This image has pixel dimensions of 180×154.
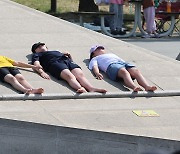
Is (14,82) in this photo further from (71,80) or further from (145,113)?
(145,113)

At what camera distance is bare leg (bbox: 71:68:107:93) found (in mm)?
8289

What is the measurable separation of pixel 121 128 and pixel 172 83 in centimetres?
250

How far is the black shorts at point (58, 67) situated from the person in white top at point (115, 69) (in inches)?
17.0

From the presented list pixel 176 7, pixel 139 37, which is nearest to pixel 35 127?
pixel 139 37

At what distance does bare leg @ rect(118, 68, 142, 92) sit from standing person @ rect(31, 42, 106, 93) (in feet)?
1.50

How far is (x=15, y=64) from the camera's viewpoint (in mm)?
8875

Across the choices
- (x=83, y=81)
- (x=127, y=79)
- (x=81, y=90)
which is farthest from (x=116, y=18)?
(x=81, y=90)

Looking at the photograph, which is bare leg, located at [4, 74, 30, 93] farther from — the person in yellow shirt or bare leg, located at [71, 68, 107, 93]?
bare leg, located at [71, 68, 107, 93]

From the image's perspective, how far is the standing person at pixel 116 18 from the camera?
649 inches

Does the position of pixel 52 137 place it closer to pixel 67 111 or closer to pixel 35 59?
pixel 67 111

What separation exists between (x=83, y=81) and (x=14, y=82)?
1.00 metres

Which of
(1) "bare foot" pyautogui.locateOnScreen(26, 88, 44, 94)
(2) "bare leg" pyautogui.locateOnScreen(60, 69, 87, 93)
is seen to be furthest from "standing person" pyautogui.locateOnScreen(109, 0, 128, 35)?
(1) "bare foot" pyautogui.locateOnScreen(26, 88, 44, 94)

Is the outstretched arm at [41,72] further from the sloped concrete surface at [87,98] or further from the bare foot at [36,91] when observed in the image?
the bare foot at [36,91]

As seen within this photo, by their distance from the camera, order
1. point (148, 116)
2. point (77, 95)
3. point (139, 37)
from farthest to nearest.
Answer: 1. point (139, 37)
2. point (77, 95)
3. point (148, 116)
